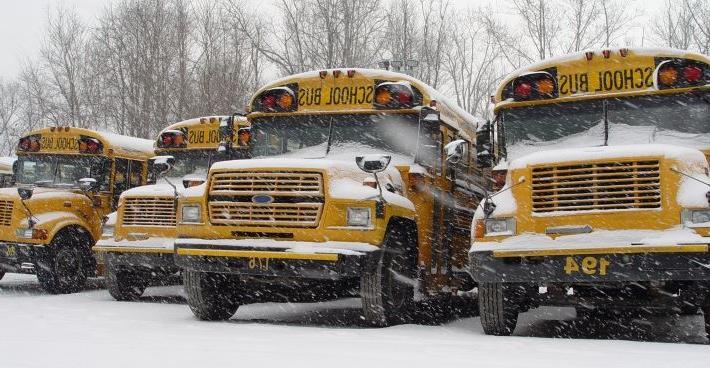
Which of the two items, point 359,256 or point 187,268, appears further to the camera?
point 187,268

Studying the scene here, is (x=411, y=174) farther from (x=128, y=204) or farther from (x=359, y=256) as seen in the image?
(x=128, y=204)

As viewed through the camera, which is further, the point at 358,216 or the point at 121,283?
the point at 121,283

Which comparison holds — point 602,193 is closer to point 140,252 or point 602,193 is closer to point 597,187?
point 597,187

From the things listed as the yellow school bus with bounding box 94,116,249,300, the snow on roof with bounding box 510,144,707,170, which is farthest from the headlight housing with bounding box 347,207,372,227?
the yellow school bus with bounding box 94,116,249,300

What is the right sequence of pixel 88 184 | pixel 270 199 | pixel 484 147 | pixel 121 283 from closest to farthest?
pixel 270 199 < pixel 484 147 < pixel 121 283 < pixel 88 184

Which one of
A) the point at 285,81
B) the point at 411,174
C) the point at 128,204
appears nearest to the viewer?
the point at 411,174

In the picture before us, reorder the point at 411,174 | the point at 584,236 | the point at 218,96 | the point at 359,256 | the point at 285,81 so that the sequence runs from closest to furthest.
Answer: the point at 584,236
the point at 359,256
the point at 411,174
the point at 285,81
the point at 218,96

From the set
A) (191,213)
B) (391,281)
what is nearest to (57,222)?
(191,213)

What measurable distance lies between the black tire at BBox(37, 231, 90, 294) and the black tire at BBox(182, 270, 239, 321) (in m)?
4.08

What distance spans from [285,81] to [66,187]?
5.25 metres

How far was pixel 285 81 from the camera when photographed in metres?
8.48

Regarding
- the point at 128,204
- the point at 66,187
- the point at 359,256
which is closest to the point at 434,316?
the point at 359,256

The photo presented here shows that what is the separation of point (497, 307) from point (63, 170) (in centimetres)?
820

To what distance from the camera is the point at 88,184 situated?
37.1 feet
